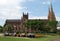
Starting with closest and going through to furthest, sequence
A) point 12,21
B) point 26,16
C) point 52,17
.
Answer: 1. point 26,16
2. point 52,17
3. point 12,21

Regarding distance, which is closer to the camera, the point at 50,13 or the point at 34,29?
the point at 34,29

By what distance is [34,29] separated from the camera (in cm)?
9750

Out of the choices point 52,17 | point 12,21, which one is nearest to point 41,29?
point 52,17

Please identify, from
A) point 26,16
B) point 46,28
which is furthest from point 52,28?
point 26,16

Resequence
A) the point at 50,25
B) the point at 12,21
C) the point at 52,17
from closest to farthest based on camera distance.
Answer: the point at 50,25
the point at 52,17
the point at 12,21

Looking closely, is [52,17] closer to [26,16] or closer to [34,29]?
[26,16]

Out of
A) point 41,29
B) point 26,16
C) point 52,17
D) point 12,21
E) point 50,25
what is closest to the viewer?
point 41,29

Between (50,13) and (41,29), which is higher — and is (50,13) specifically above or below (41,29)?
above

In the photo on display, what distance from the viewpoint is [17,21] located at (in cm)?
14738

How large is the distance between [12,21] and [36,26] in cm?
5299

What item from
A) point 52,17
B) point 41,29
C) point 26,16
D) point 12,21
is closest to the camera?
point 41,29

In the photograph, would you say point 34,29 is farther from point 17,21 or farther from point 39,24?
point 17,21

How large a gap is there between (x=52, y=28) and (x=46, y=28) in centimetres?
324

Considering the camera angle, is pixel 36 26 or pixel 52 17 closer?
pixel 36 26
